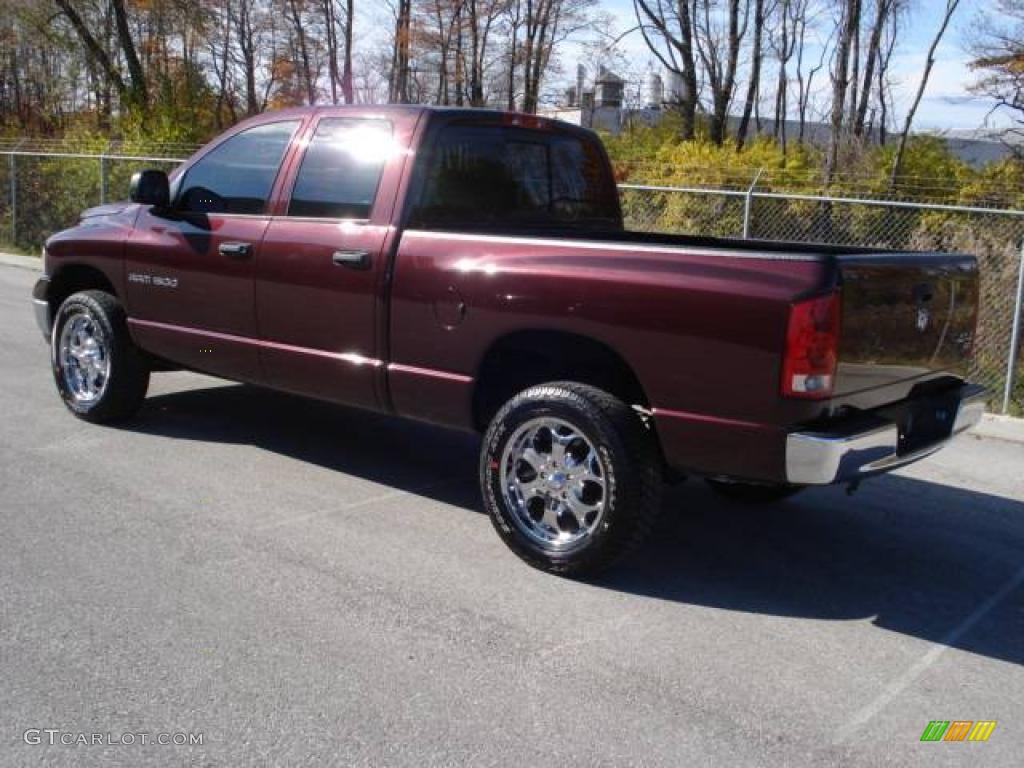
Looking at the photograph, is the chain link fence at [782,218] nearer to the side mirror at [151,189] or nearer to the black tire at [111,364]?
the side mirror at [151,189]

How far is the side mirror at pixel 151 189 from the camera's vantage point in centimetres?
589

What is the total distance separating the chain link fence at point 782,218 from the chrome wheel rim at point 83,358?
5688 mm

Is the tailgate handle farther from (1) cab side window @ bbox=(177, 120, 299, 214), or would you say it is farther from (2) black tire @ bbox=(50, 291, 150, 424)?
(2) black tire @ bbox=(50, 291, 150, 424)

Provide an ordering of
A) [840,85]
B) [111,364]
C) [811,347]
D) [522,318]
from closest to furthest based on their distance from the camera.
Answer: [811,347]
[522,318]
[111,364]
[840,85]

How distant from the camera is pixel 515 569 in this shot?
4.50 meters

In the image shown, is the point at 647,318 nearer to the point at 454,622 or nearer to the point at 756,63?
the point at 454,622

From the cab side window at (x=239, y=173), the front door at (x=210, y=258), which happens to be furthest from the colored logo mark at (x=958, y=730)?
the cab side window at (x=239, y=173)

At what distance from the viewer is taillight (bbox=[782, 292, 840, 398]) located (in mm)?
3682

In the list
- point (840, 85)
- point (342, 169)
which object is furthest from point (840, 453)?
point (840, 85)

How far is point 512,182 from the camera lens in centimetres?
552

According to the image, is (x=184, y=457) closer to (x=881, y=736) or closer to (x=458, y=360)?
(x=458, y=360)

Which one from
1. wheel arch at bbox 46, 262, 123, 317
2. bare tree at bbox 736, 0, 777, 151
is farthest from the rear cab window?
bare tree at bbox 736, 0, 777, 151

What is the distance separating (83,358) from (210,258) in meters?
1.46

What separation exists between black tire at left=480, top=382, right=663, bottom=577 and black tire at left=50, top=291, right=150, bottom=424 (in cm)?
306
